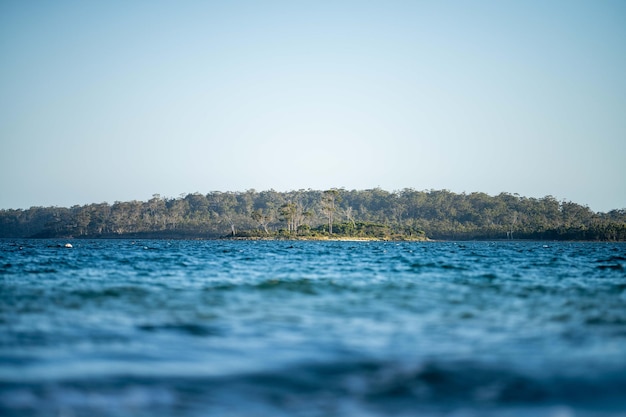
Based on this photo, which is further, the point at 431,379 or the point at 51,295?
the point at 51,295

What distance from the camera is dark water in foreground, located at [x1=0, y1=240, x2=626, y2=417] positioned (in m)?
7.38

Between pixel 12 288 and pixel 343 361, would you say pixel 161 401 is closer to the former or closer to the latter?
pixel 343 361

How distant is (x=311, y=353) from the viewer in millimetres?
9820

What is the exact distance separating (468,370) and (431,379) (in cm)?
87

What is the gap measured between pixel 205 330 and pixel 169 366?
288 cm

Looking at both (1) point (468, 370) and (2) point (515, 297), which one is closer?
(1) point (468, 370)

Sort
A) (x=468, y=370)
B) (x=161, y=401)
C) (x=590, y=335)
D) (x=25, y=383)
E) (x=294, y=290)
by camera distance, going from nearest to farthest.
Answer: (x=161, y=401)
(x=25, y=383)
(x=468, y=370)
(x=590, y=335)
(x=294, y=290)

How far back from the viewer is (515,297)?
18.0 m

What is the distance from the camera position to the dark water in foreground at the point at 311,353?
7.38m

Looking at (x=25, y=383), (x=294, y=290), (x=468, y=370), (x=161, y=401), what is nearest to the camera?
(x=161, y=401)

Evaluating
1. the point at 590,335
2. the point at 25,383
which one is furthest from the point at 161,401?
the point at 590,335

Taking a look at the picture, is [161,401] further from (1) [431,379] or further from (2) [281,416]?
(1) [431,379]

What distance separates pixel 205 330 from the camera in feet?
39.1

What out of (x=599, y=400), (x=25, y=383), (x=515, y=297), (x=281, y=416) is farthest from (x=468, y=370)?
(x=515, y=297)
